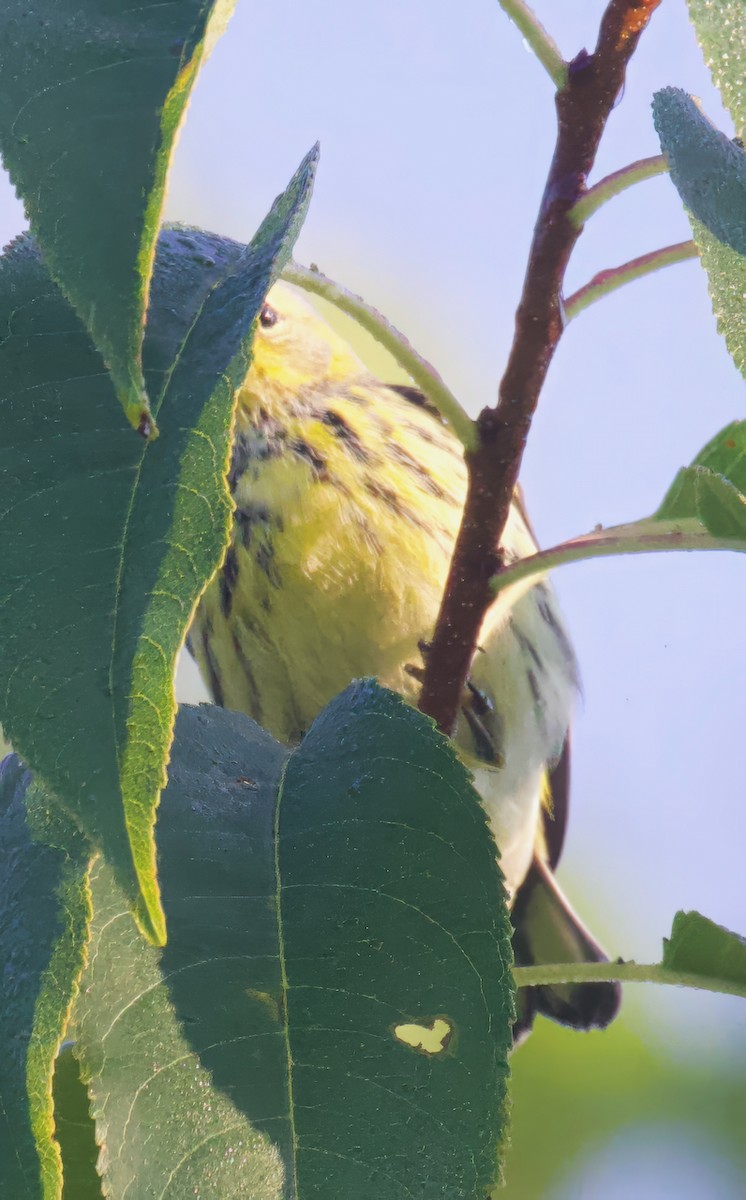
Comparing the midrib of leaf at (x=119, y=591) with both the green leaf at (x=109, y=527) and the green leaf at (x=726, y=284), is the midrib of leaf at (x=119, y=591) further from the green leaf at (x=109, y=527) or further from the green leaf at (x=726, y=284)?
the green leaf at (x=726, y=284)

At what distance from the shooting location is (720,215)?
508 mm

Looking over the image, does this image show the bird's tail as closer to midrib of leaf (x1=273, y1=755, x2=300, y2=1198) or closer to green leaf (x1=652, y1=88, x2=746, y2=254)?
midrib of leaf (x1=273, y1=755, x2=300, y2=1198)

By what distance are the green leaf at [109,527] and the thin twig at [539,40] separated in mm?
170

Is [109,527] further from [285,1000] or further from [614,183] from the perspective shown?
[614,183]

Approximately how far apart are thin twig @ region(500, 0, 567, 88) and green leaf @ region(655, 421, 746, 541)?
0.67 feet

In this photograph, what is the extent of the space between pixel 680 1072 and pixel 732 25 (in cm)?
201

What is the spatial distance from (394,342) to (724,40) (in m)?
0.28

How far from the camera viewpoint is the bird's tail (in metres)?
1.48

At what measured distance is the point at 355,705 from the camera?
27.0 inches

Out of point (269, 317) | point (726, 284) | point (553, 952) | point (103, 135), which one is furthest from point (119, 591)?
point (553, 952)

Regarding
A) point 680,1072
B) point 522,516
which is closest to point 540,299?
point 522,516

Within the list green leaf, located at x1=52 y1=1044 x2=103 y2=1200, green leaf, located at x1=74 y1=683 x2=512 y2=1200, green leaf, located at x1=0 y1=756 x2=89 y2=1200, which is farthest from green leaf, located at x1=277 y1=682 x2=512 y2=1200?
green leaf, located at x1=52 y1=1044 x2=103 y2=1200

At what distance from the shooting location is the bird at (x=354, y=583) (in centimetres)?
125

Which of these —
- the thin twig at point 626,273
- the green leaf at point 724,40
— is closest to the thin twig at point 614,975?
the thin twig at point 626,273
